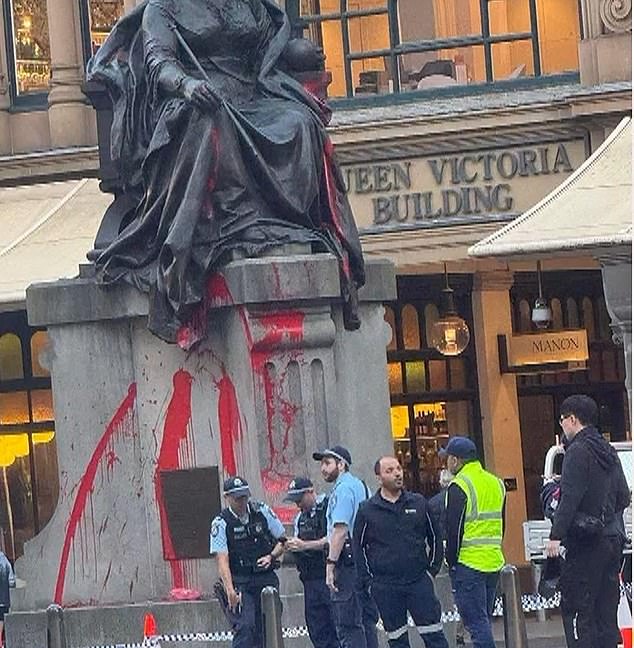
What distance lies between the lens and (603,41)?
3212 centimetres

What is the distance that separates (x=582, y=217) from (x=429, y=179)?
5037 mm

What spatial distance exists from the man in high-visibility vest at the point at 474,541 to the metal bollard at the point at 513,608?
3.71ft

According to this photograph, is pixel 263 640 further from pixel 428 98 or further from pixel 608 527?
pixel 428 98

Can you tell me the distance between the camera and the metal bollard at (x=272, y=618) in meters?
18.2

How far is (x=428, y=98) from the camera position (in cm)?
3328

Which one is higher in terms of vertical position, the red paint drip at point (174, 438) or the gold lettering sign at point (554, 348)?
the red paint drip at point (174, 438)

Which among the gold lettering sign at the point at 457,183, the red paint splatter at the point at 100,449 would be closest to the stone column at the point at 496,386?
the gold lettering sign at the point at 457,183

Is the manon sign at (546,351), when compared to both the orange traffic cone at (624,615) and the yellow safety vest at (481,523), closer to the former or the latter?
the orange traffic cone at (624,615)

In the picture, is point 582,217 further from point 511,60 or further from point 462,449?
point 462,449

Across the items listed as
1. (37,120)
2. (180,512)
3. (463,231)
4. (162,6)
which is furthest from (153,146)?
(37,120)

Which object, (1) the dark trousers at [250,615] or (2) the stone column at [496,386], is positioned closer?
(1) the dark trousers at [250,615]

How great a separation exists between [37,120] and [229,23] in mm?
15197

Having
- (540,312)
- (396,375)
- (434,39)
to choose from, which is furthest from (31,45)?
(540,312)

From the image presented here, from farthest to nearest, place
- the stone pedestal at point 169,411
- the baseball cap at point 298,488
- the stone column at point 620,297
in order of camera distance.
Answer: the stone column at point 620,297 < the stone pedestal at point 169,411 < the baseball cap at point 298,488
